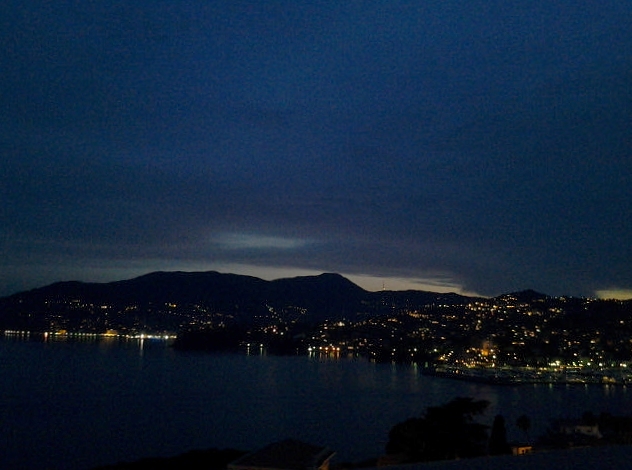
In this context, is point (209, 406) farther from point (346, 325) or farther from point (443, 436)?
point (346, 325)

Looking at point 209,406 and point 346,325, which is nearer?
point 209,406

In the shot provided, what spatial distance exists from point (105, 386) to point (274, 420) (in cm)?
1191

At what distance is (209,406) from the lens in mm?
23562

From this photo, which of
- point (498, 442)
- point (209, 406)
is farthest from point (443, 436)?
point (209, 406)

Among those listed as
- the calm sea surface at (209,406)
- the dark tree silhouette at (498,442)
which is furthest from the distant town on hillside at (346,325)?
the dark tree silhouette at (498,442)

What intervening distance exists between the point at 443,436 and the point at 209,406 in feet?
54.5

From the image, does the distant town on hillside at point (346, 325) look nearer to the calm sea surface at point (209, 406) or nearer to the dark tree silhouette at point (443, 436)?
the calm sea surface at point (209, 406)

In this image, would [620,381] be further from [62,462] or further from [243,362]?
[62,462]

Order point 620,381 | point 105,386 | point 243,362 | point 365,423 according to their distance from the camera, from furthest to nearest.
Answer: point 243,362
point 620,381
point 105,386
point 365,423

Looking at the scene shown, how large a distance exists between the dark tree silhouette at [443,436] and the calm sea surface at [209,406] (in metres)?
5.79

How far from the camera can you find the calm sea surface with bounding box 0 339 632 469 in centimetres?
1603

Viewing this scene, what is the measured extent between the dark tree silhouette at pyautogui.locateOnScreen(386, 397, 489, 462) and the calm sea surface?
5.79 m

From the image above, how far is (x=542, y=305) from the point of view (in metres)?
67.4

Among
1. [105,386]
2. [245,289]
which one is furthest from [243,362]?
[245,289]
